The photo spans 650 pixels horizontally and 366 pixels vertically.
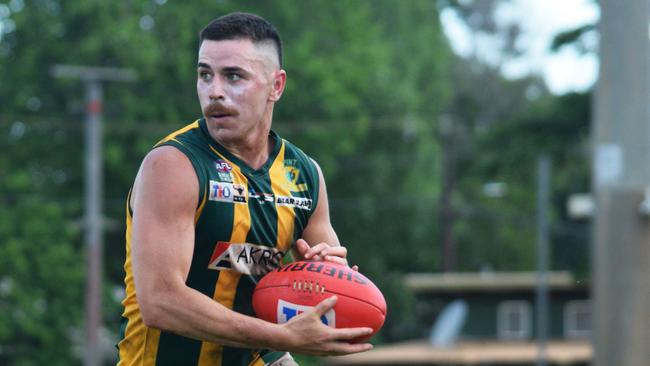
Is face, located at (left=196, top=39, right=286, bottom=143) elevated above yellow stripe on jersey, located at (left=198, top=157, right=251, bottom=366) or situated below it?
Answer: above

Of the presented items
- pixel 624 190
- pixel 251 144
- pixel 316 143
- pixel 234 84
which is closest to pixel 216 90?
pixel 234 84

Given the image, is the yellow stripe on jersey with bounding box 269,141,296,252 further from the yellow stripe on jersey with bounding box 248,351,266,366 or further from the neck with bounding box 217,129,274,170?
the yellow stripe on jersey with bounding box 248,351,266,366

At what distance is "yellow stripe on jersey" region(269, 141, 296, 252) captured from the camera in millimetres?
5699

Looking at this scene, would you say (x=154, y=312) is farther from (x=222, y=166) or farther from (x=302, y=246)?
(x=302, y=246)

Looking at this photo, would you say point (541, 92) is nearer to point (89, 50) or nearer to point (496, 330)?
point (496, 330)

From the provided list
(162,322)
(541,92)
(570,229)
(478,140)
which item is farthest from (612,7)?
(541,92)

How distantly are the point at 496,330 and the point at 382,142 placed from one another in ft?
23.6

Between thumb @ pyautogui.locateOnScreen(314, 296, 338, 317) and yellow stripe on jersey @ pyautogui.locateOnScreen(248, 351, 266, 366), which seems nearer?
thumb @ pyautogui.locateOnScreen(314, 296, 338, 317)


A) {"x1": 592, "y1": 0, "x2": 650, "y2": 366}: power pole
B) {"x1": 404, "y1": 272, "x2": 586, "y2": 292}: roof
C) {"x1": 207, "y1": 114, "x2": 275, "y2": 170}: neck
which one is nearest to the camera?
{"x1": 207, "y1": 114, "x2": 275, "y2": 170}: neck

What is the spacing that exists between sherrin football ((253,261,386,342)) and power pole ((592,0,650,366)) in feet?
13.7

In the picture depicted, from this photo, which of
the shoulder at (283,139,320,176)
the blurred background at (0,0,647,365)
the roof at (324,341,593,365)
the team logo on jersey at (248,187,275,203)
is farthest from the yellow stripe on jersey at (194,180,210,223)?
the roof at (324,341,593,365)

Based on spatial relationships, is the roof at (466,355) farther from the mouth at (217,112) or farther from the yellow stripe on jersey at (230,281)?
the mouth at (217,112)

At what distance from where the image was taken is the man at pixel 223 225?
5.09m

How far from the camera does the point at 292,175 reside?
5.88 metres
